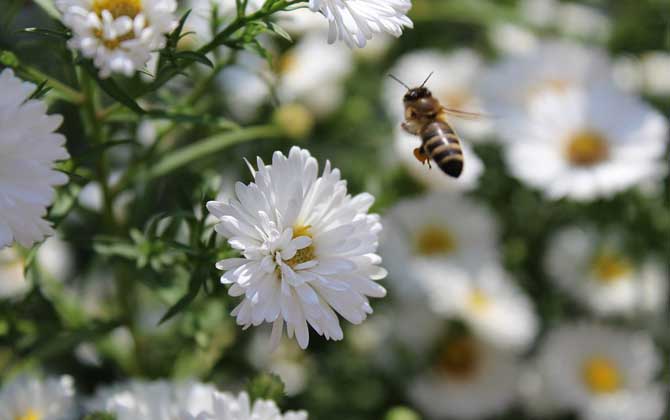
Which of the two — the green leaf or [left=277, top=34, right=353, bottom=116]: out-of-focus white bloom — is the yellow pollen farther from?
the green leaf

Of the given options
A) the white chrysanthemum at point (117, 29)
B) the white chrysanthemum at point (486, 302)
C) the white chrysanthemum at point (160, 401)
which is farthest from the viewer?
the white chrysanthemum at point (486, 302)

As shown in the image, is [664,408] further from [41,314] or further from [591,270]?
[41,314]

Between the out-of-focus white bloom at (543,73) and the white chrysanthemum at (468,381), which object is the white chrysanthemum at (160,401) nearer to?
the white chrysanthemum at (468,381)

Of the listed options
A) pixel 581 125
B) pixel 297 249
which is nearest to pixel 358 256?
pixel 297 249

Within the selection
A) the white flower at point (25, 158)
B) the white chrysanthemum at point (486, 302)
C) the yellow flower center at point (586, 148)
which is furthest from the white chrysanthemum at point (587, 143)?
the white flower at point (25, 158)

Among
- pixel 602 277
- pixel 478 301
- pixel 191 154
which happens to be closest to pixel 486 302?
pixel 478 301

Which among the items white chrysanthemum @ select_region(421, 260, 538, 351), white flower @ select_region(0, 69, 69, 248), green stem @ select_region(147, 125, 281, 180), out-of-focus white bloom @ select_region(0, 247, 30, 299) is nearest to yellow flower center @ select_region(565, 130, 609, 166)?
white chrysanthemum @ select_region(421, 260, 538, 351)
